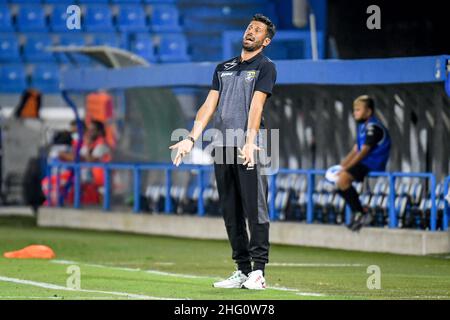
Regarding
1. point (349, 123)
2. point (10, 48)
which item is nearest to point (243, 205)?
point (349, 123)

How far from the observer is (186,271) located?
14.0 m

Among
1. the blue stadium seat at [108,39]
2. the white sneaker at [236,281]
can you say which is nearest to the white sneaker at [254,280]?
the white sneaker at [236,281]

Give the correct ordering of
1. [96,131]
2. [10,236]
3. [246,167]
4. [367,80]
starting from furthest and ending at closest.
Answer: [96,131] → [10,236] → [367,80] → [246,167]

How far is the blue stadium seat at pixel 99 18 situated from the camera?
34.5 m

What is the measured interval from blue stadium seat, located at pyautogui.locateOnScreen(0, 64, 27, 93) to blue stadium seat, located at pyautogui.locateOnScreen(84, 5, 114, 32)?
2.22 m

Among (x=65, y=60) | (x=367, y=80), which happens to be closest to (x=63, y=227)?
(x=367, y=80)

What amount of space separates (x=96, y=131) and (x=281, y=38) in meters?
3.46

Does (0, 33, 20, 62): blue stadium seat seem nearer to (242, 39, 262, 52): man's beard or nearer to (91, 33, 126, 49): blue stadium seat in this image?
(91, 33, 126, 49): blue stadium seat

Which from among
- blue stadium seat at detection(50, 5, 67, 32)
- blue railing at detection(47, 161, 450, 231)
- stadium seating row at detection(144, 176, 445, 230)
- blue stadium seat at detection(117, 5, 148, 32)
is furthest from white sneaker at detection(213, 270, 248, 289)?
blue stadium seat at detection(50, 5, 67, 32)

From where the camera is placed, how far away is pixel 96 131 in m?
24.1

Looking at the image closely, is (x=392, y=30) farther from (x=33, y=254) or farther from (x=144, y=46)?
(x=144, y=46)

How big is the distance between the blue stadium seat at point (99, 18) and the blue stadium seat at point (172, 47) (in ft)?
4.59

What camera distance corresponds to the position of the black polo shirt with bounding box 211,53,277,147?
11.0 metres

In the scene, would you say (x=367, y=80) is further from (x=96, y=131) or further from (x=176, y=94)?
(x=96, y=131)
